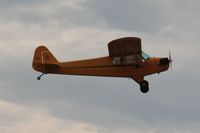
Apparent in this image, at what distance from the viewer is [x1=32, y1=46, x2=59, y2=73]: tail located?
2755 centimetres

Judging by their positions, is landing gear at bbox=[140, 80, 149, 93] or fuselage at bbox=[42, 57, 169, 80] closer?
fuselage at bbox=[42, 57, 169, 80]

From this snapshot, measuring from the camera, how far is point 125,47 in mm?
25656

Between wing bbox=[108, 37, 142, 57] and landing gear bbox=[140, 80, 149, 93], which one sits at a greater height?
wing bbox=[108, 37, 142, 57]

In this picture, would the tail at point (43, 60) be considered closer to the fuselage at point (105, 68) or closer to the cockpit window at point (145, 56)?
the fuselage at point (105, 68)

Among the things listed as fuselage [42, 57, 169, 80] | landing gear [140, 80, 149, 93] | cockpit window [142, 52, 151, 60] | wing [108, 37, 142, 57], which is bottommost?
landing gear [140, 80, 149, 93]

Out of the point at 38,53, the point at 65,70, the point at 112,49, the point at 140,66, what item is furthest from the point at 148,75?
the point at 38,53

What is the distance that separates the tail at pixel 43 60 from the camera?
2755 cm

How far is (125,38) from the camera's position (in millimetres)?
24828

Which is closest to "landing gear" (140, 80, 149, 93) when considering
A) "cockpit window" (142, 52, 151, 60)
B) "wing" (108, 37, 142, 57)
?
"cockpit window" (142, 52, 151, 60)

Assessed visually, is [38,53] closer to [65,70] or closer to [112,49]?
[65,70]

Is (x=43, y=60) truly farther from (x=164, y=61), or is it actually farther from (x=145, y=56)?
(x=164, y=61)

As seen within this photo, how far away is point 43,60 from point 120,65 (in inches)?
185

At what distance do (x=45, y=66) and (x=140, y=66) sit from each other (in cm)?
527

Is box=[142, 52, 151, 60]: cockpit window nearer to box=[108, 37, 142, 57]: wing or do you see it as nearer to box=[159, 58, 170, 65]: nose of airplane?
box=[108, 37, 142, 57]: wing
